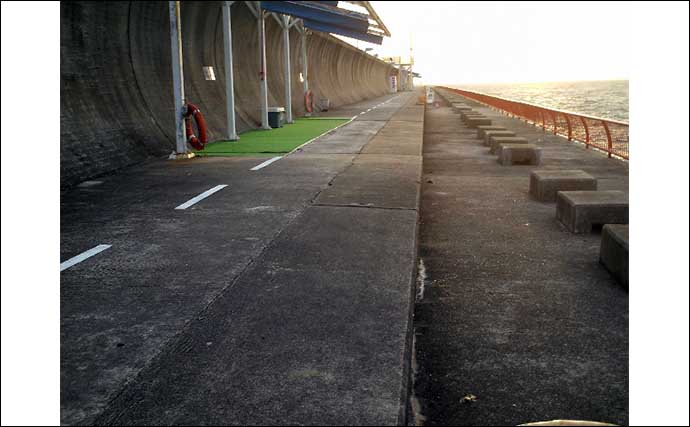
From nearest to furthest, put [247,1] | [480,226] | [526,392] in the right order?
[526,392] < [480,226] < [247,1]

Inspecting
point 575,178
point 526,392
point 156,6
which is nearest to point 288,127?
point 156,6

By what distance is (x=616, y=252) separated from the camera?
6055 millimetres

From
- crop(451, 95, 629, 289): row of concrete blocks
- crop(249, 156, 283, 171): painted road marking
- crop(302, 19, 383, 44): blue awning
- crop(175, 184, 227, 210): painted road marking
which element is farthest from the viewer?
crop(302, 19, 383, 44): blue awning

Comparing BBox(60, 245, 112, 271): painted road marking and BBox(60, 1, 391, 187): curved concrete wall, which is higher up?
BBox(60, 1, 391, 187): curved concrete wall

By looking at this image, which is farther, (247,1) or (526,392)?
(247,1)

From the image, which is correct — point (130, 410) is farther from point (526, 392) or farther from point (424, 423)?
point (526, 392)

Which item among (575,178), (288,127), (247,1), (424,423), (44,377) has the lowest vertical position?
Result: (424,423)

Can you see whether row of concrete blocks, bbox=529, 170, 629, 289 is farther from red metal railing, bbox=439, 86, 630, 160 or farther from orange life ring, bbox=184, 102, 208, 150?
orange life ring, bbox=184, 102, 208, 150

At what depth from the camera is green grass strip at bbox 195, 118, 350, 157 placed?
15.3 m

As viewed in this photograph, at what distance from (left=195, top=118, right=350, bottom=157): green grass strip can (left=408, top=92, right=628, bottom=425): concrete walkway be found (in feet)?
22.0

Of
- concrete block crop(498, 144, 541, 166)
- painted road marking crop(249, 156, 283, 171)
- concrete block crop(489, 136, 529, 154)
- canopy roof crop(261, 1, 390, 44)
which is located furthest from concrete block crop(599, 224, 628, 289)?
canopy roof crop(261, 1, 390, 44)

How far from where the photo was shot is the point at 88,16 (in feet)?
41.2

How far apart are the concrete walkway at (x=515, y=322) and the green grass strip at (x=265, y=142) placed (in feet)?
22.0

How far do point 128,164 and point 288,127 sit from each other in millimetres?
11571
